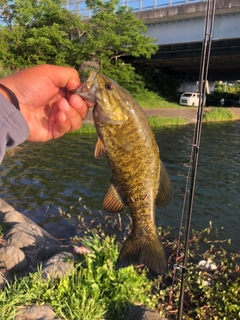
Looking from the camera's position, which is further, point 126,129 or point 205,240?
point 205,240

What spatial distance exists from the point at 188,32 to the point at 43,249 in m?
25.4

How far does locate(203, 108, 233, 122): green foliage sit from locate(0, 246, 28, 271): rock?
84.1 ft

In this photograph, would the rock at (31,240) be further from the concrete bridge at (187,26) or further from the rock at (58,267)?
the concrete bridge at (187,26)

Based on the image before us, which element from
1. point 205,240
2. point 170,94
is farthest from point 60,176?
point 170,94

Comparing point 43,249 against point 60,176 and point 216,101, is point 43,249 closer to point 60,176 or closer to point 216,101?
point 60,176

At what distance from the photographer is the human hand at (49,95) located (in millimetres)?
2682

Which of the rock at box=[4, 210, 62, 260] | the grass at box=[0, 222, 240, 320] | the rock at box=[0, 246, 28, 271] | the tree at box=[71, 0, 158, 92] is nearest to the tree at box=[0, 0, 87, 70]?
the tree at box=[71, 0, 158, 92]

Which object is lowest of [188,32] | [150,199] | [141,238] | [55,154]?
[55,154]

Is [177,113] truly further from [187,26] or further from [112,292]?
[112,292]

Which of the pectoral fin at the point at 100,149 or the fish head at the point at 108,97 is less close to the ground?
the fish head at the point at 108,97

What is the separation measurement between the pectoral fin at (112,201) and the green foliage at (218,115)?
27.4 metres

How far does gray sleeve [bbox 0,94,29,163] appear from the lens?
2047mm

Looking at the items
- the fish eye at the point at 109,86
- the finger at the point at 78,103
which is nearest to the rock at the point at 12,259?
the finger at the point at 78,103

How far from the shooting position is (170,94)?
137 feet
